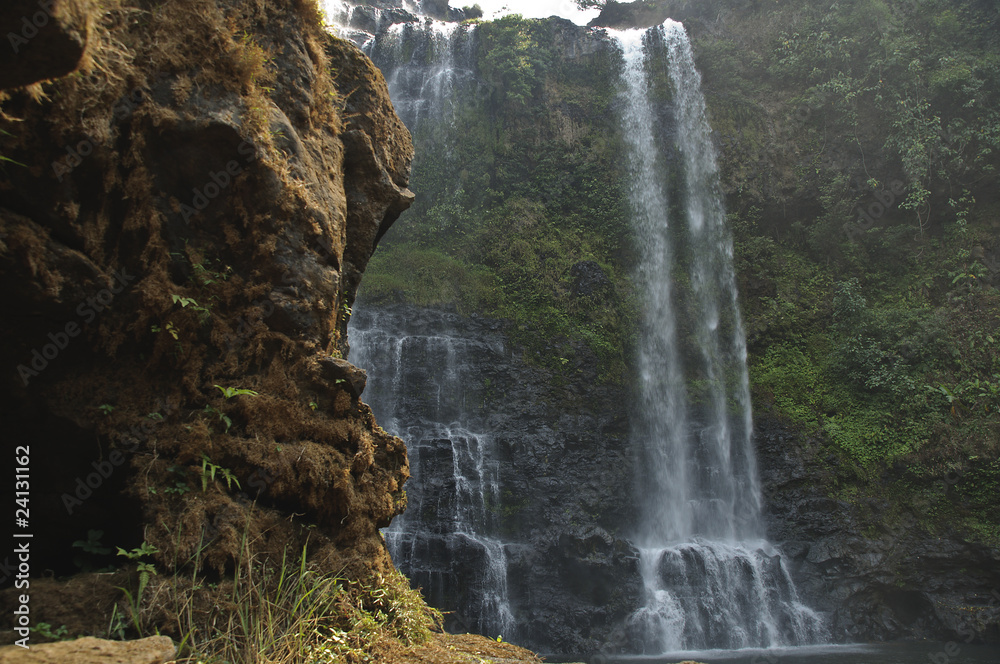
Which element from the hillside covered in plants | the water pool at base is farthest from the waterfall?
the water pool at base

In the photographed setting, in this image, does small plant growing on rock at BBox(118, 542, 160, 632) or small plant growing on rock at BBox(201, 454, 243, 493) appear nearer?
small plant growing on rock at BBox(118, 542, 160, 632)

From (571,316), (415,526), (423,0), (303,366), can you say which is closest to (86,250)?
(303,366)

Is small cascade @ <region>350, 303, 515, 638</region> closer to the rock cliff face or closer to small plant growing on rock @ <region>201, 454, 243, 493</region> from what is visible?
the rock cliff face

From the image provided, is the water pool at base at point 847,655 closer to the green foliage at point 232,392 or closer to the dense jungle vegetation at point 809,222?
the dense jungle vegetation at point 809,222

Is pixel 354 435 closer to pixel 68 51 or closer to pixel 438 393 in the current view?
pixel 68 51

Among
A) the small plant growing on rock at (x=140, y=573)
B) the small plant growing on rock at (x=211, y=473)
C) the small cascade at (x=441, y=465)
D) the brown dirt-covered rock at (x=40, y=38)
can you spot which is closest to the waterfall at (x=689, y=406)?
the small cascade at (x=441, y=465)

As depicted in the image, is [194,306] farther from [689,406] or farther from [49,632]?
[689,406]

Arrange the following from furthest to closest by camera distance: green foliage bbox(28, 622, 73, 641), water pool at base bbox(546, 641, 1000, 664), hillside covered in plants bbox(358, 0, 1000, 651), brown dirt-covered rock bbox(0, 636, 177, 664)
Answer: hillside covered in plants bbox(358, 0, 1000, 651) < water pool at base bbox(546, 641, 1000, 664) < green foliage bbox(28, 622, 73, 641) < brown dirt-covered rock bbox(0, 636, 177, 664)

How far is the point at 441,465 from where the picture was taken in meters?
12.9

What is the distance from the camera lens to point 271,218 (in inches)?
167

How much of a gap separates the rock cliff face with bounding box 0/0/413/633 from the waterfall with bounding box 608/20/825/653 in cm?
946

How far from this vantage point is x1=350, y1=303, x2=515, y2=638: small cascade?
1155 cm

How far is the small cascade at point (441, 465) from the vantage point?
11547mm

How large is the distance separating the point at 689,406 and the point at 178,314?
44.1 feet
